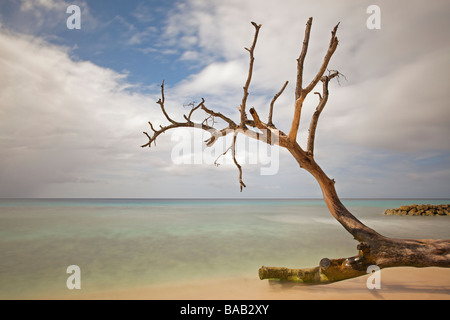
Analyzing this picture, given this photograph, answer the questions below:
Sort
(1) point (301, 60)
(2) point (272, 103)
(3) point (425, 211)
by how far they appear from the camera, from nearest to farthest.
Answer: (1) point (301, 60)
(2) point (272, 103)
(3) point (425, 211)

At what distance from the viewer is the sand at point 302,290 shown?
3.90 m

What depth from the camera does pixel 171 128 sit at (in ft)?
16.1

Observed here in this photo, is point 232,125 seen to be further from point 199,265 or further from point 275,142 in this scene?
point 199,265

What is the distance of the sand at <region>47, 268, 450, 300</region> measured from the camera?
12.8ft

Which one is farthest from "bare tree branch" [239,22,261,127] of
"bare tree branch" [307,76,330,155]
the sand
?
the sand

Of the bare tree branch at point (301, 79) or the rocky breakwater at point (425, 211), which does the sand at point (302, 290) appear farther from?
the rocky breakwater at point (425, 211)

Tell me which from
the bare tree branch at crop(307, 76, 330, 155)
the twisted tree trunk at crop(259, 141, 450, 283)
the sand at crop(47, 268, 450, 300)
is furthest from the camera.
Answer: the bare tree branch at crop(307, 76, 330, 155)

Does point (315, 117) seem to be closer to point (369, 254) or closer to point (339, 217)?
point (339, 217)

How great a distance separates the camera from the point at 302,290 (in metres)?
4.04

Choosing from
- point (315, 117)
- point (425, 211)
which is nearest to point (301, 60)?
point (315, 117)

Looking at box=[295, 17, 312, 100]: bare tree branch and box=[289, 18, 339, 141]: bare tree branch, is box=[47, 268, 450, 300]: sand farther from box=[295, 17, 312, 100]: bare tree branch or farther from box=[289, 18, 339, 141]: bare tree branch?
box=[295, 17, 312, 100]: bare tree branch

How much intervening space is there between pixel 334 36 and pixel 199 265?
5658mm
